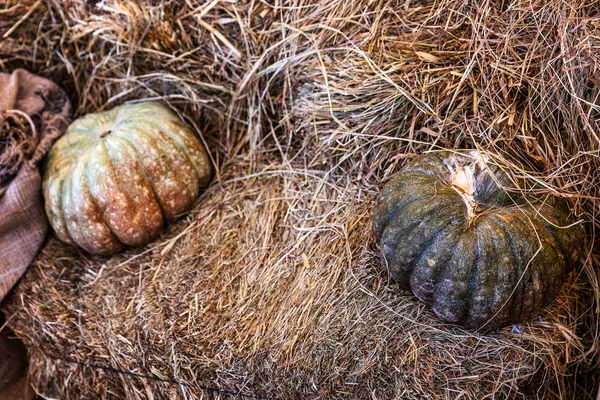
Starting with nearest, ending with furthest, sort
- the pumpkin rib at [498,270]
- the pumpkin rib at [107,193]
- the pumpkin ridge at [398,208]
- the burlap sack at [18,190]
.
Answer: the pumpkin rib at [498,270]
the pumpkin ridge at [398,208]
the pumpkin rib at [107,193]
the burlap sack at [18,190]

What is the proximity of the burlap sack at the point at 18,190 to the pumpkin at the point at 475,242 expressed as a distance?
1439 millimetres

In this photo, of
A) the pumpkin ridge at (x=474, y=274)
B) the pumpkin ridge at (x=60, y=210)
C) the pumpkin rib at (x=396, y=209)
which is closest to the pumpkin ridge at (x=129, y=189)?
the pumpkin ridge at (x=60, y=210)

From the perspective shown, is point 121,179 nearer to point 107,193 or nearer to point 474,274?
point 107,193

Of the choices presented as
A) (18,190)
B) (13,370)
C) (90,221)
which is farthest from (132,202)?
(13,370)

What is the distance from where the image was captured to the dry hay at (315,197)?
1.73m

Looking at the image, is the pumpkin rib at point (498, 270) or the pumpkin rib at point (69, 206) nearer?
the pumpkin rib at point (498, 270)

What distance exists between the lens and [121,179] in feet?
6.89

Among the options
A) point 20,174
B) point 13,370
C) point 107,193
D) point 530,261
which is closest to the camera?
point 530,261

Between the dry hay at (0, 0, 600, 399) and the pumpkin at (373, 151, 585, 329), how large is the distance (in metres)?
0.10

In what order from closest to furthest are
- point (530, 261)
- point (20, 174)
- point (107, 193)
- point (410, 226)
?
1. point (530, 261)
2. point (410, 226)
3. point (107, 193)
4. point (20, 174)

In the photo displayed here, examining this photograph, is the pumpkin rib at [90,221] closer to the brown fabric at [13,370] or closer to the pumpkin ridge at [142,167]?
the pumpkin ridge at [142,167]

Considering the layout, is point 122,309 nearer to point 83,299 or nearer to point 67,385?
point 83,299

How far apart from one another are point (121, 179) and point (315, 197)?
0.75 metres

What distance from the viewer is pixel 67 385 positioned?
207 centimetres
